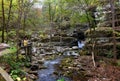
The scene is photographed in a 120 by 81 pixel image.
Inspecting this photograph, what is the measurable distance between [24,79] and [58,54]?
1334cm

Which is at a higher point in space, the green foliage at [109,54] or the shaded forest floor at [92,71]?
the green foliage at [109,54]

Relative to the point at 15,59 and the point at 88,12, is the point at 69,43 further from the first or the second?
the point at 15,59

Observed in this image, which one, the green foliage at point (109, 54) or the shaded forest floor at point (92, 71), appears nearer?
the shaded forest floor at point (92, 71)

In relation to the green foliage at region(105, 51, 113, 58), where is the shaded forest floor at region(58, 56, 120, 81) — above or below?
below

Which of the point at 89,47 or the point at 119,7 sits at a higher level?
the point at 119,7

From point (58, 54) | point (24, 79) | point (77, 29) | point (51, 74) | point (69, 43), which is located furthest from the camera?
point (77, 29)

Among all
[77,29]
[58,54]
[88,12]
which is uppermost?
[88,12]

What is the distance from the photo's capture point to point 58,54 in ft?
82.0

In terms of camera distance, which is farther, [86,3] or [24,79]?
[86,3]

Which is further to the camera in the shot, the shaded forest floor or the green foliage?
the green foliage

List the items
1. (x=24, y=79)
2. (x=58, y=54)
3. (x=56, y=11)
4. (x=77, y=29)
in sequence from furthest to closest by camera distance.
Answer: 1. (x=56, y=11)
2. (x=77, y=29)
3. (x=58, y=54)
4. (x=24, y=79)

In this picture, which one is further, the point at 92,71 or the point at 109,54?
the point at 109,54

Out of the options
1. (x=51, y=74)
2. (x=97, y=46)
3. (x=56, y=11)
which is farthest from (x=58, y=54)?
(x=56, y=11)

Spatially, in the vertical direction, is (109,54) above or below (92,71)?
above
